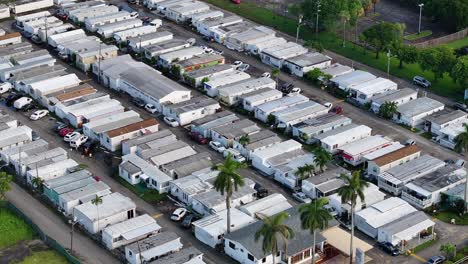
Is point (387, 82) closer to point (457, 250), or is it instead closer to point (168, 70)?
point (168, 70)

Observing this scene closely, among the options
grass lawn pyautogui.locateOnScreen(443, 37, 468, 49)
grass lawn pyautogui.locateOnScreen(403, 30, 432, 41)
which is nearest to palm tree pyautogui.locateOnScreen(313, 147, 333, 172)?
grass lawn pyautogui.locateOnScreen(443, 37, 468, 49)

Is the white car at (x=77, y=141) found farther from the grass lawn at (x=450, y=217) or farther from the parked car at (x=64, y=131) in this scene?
the grass lawn at (x=450, y=217)

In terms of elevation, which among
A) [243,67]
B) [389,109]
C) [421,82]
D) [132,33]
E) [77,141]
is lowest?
[77,141]

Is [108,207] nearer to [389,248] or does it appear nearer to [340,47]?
[389,248]

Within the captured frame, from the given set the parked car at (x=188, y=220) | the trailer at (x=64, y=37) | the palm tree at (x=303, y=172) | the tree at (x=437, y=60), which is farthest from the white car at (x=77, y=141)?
the tree at (x=437, y=60)

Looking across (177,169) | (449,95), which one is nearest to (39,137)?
(177,169)

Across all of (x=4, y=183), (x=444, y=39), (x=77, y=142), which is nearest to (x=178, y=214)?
(x=4, y=183)
